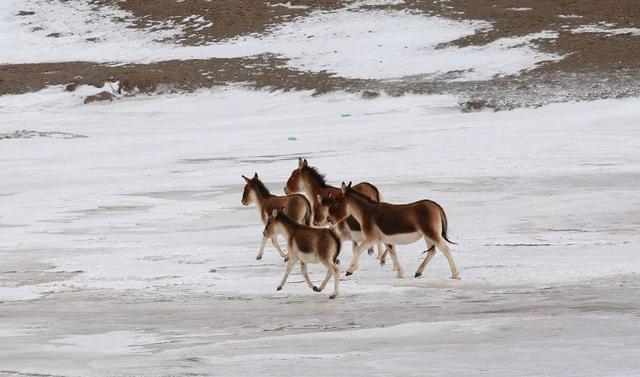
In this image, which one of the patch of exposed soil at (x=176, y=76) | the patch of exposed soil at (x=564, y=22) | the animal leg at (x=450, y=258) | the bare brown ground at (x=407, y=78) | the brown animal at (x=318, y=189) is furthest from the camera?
the patch of exposed soil at (x=176, y=76)

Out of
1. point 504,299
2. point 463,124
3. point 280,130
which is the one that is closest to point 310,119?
point 280,130

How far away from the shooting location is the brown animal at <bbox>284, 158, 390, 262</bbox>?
556 inches

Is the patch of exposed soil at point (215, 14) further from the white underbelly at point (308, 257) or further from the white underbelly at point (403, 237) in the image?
the white underbelly at point (308, 257)

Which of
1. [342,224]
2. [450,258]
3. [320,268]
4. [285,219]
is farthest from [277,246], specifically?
[450,258]

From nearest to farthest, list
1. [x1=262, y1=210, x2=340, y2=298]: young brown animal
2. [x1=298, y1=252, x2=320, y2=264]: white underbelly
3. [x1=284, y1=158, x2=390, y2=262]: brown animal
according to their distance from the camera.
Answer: [x1=262, y1=210, x2=340, y2=298]: young brown animal → [x1=298, y1=252, x2=320, y2=264]: white underbelly → [x1=284, y1=158, x2=390, y2=262]: brown animal

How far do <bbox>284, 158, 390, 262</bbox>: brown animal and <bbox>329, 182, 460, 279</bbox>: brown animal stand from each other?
0.54m

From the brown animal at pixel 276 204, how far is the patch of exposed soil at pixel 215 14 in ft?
150

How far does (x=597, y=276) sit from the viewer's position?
12539mm

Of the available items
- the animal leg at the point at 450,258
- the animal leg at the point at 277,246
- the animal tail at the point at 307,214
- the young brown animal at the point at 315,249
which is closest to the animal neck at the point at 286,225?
the young brown animal at the point at 315,249

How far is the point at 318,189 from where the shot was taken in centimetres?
1611

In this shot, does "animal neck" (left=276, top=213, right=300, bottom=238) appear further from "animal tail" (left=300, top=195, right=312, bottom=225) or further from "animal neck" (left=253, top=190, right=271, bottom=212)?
"animal neck" (left=253, top=190, right=271, bottom=212)

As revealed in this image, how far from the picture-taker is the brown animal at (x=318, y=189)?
556 inches

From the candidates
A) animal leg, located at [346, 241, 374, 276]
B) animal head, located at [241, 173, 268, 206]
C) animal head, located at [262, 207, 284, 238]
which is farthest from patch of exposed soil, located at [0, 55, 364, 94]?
animal leg, located at [346, 241, 374, 276]

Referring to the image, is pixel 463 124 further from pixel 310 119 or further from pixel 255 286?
pixel 255 286
